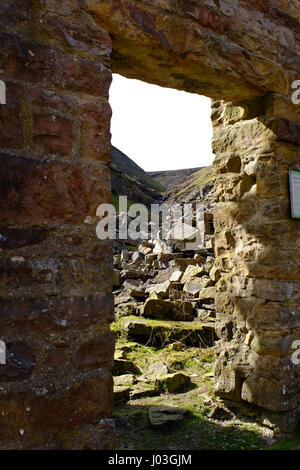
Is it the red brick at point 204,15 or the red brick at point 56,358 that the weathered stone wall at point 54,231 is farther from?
the red brick at point 204,15

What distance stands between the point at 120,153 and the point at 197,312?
35062 millimetres

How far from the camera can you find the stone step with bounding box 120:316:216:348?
5066 millimetres

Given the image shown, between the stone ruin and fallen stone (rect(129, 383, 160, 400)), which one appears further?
fallen stone (rect(129, 383, 160, 400))

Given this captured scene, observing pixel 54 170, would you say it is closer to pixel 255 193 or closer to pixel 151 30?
pixel 151 30

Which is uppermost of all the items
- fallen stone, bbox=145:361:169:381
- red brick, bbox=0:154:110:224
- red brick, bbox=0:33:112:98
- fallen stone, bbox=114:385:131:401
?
red brick, bbox=0:33:112:98

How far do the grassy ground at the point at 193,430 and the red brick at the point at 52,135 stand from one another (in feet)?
6.84

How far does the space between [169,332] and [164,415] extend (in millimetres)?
1880

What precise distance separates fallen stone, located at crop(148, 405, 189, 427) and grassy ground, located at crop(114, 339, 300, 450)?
0.04 metres

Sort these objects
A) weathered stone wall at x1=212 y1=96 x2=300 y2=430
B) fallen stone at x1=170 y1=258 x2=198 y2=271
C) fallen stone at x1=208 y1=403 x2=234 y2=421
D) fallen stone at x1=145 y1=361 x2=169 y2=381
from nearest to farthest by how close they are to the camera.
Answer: weathered stone wall at x1=212 y1=96 x2=300 y2=430, fallen stone at x1=208 y1=403 x2=234 y2=421, fallen stone at x1=145 y1=361 x2=169 y2=381, fallen stone at x1=170 y1=258 x2=198 y2=271

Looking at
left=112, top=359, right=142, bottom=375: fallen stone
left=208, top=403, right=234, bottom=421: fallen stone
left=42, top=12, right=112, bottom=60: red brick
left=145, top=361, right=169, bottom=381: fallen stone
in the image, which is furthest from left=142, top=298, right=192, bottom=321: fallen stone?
left=42, top=12, right=112, bottom=60: red brick

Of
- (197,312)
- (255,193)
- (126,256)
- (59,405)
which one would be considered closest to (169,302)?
(197,312)

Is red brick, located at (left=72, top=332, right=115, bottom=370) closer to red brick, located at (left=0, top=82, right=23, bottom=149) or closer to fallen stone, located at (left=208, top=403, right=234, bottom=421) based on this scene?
red brick, located at (left=0, top=82, right=23, bottom=149)

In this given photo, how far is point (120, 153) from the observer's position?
130 ft

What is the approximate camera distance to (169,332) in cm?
512
